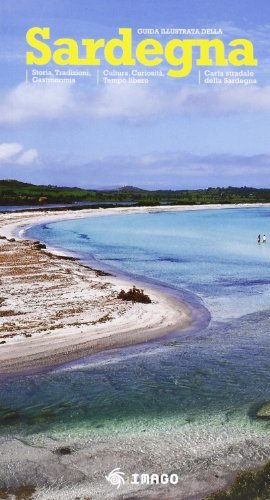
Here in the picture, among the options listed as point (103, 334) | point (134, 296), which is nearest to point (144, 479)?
point (103, 334)

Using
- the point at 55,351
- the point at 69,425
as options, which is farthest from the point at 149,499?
the point at 55,351

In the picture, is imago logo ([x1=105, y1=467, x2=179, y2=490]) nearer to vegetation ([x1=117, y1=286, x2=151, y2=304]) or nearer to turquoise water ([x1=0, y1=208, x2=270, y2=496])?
turquoise water ([x1=0, y1=208, x2=270, y2=496])

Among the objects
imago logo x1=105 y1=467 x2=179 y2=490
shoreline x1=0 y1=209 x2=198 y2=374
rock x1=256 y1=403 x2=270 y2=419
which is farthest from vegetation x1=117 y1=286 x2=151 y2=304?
imago logo x1=105 y1=467 x2=179 y2=490

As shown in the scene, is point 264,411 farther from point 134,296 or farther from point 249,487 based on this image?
point 134,296

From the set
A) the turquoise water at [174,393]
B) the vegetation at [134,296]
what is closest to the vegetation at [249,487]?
the turquoise water at [174,393]

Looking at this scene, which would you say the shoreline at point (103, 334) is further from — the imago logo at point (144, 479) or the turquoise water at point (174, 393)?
the imago logo at point (144, 479)

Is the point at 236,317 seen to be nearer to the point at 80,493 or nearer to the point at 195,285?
the point at 195,285
